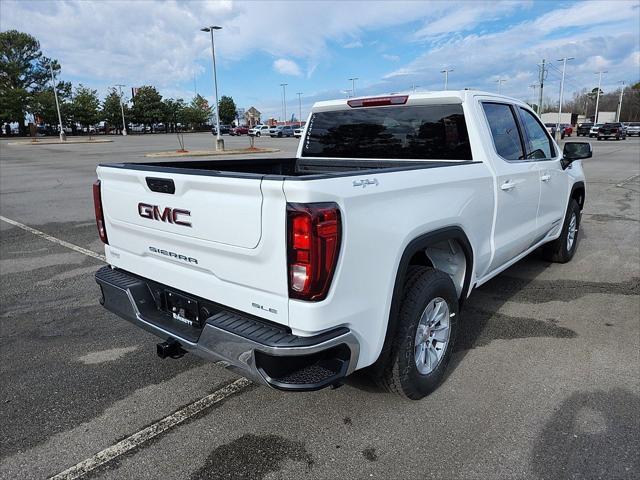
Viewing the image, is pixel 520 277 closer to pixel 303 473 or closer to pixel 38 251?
pixel 303 473

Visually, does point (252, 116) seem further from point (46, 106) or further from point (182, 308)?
point (182, 308)

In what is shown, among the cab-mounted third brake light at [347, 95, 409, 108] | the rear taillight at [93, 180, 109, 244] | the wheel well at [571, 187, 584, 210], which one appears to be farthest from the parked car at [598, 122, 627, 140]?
the rear taillight at [93, 180, 109, 244]

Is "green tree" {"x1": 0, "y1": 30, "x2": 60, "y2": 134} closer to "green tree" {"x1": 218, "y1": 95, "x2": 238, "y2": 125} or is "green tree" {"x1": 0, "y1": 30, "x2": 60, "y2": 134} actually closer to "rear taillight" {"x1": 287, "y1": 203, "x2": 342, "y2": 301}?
"green tree" {"x1": 218, "y1": 95, "x2": 238, "y2": 125}

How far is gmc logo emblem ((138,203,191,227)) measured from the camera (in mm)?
2625

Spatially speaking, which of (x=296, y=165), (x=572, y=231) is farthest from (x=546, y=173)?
(x=296, y=165)

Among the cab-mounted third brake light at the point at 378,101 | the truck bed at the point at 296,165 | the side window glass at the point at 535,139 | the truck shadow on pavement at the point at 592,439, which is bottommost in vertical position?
Answer: the truck shadow on pavement at the point at 592,439

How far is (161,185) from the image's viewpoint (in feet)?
8.88

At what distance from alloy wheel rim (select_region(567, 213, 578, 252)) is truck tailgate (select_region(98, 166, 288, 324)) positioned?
485 cm

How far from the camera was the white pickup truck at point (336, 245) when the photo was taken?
2217mm

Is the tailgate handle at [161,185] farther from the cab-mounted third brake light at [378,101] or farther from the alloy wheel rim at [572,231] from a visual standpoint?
the alloy wheel rim at [572,231]

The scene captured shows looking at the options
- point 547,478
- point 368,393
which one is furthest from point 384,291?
point 547,478

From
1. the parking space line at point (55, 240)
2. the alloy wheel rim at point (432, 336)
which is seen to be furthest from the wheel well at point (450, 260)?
the parking space line at point (55, 240)

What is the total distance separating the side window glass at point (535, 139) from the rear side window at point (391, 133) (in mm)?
1129

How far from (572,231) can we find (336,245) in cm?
498
